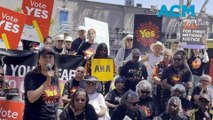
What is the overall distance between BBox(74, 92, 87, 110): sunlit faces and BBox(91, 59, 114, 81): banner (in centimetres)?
281

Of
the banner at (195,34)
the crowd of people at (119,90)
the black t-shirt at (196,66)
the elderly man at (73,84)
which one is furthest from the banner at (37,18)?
the banner at (195,34)

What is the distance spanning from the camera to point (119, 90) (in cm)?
823

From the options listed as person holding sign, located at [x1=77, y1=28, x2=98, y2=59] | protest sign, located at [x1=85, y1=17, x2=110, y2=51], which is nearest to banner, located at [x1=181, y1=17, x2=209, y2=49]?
protest sign, located at [x1=85, y1=17, x2=110, y2=51]

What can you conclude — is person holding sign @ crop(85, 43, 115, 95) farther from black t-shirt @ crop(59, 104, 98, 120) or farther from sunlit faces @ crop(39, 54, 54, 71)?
sunlit faces @ crop(39, 54, 54, 71)

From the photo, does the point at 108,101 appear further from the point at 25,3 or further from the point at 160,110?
the point at 25,3

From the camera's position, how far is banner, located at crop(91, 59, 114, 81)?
857 centimetres

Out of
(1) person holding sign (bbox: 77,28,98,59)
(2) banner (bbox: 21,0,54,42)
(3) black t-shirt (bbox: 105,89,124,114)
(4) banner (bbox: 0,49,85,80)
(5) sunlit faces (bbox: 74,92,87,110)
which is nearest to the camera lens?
(5) sunlit faces (bbox: 74,92,87,110)

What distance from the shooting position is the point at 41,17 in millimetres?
9070

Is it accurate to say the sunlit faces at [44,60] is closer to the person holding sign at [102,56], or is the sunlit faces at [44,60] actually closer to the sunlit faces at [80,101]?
the sunlit faces at [80,101]

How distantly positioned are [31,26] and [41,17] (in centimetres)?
26

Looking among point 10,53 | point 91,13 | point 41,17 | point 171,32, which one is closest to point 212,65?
point 41,17

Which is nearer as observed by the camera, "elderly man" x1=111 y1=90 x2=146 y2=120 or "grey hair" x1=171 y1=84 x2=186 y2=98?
"elderly man" x1=111 y1=90 x2=146 y2=120

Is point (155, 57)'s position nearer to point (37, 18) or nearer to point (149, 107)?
point (149, 107)

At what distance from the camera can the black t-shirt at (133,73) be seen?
858 centimetres
